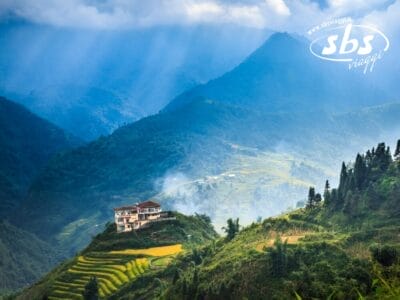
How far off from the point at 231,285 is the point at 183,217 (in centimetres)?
5751

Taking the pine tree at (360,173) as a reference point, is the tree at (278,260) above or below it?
below

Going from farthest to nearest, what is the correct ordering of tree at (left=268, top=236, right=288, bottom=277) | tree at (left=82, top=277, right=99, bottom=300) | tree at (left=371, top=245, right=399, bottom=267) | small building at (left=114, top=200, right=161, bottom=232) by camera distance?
1. small building at (left=114, top=200, right=161, bottom=232)
2. tree at (left=82, top=277, right=99, bottom=300)
3. tree at (left=268, top=236, right=288, bottom=277)
4. tree at (left=371, top=245, right=399, bottom=267)

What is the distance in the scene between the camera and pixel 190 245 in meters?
91.1

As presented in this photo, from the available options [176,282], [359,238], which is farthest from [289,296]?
[176,282]

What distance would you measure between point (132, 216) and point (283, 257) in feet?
170

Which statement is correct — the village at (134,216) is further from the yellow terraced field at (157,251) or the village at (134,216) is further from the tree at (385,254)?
the tree at (385,254)

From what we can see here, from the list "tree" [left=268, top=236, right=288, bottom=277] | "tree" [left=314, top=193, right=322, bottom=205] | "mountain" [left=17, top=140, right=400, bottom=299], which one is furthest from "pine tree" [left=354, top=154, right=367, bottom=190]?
"tree" [left=268, top=236, right=288, bottom=277]

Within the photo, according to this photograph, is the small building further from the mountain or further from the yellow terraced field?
the yellow terraced field

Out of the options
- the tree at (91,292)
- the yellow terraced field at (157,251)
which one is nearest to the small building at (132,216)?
the yellow terraced field at (157,251)

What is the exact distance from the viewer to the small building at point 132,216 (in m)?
98.1

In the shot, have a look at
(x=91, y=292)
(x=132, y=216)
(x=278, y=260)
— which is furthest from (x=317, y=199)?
(x=132, y=216)

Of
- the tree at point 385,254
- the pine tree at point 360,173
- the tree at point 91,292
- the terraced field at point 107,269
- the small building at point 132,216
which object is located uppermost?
the small building at point 132,216

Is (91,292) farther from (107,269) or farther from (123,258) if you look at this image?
(123,258)

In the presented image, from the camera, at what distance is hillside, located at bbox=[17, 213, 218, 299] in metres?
74.6
